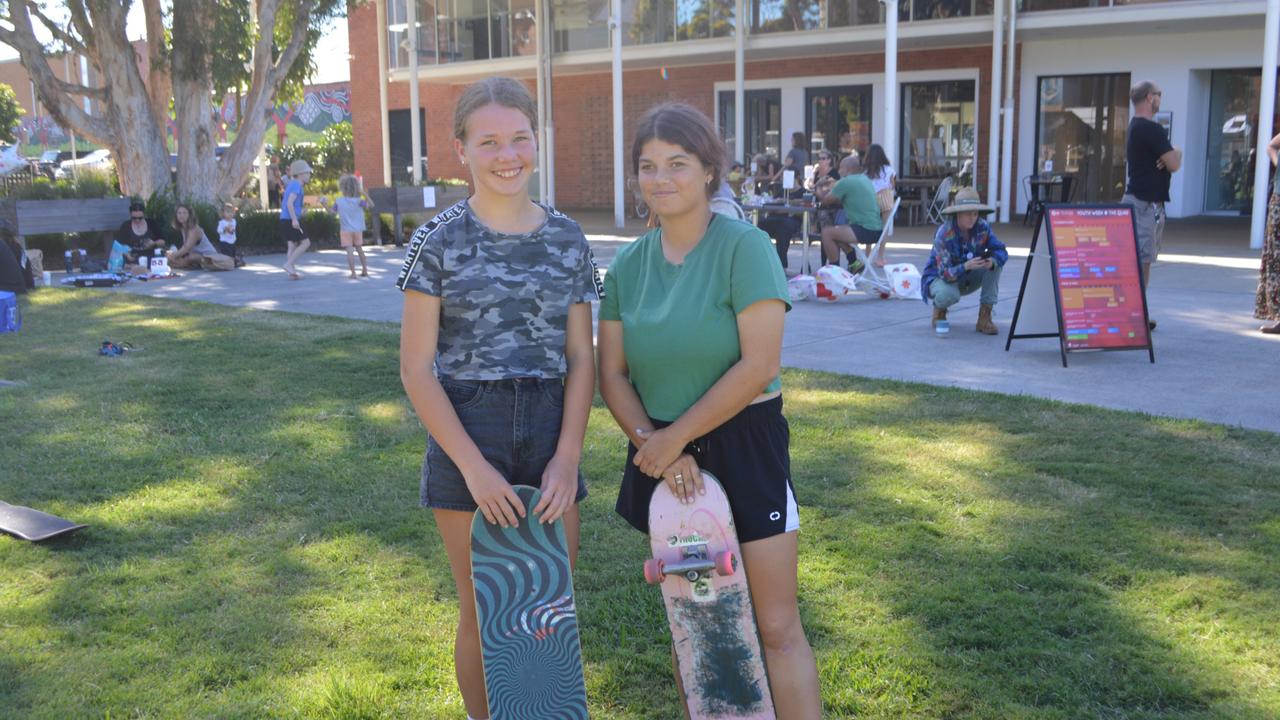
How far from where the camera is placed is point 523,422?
2656 millimetres

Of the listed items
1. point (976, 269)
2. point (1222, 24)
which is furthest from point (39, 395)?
point (1222, 24)

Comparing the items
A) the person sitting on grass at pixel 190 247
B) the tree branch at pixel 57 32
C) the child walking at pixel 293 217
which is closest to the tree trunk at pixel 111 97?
the tree branch at pixel 57 32

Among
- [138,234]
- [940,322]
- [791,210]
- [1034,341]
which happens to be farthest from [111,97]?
[1034,341]

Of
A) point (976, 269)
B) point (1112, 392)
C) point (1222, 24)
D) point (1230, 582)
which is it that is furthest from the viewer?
point (1222, 24)

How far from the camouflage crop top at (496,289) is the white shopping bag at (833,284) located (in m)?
8.90

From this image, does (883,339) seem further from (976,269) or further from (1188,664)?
(1188,664)

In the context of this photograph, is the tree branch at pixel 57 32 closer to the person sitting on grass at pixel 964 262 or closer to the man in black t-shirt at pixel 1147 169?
the person sitting on grass at pixel 964 262

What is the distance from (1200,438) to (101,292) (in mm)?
12578

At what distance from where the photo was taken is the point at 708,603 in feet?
8.84

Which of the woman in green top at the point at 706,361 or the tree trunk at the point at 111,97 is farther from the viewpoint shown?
the tree trunk at the point at 111,97

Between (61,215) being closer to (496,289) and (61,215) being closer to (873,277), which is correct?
(873,277)

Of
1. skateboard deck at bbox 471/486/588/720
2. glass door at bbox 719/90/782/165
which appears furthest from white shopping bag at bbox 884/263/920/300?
glass door at bbox 719/90/782/165

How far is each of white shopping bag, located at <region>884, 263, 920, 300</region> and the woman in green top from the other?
29.8ft

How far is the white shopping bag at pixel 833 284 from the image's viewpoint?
37.2ft
